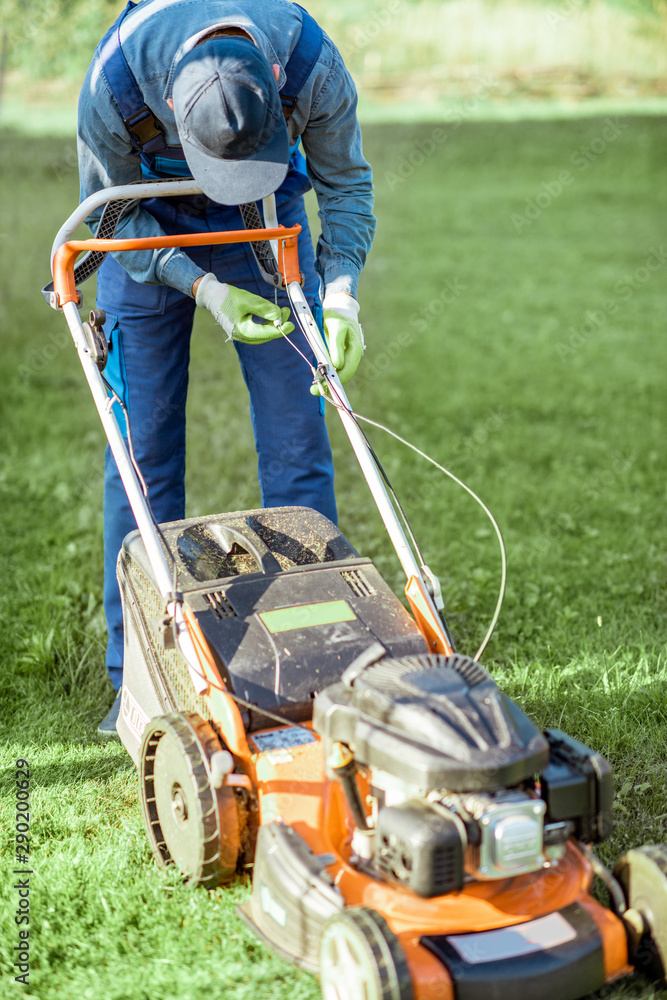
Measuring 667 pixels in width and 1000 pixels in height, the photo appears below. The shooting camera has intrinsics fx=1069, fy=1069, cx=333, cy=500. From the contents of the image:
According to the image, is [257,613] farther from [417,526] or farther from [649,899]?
[417,526]

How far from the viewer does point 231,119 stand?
87.1 inches

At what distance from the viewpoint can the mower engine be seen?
178cm

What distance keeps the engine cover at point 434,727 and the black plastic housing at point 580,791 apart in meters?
0.06

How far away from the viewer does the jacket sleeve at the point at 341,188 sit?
271 centimetres

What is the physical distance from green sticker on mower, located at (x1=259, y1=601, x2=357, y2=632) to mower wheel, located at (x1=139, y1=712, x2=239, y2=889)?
258mm

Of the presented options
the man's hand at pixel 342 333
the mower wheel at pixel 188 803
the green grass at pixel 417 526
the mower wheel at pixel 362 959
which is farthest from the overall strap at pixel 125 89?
the mower wheel at pixel 362 959

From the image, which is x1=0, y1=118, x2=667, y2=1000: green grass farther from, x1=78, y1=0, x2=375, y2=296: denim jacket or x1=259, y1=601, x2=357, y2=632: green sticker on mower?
x1=78, y1=0, x2=375, y2=296: denim jacket

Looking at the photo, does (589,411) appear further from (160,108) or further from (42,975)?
(42,975)

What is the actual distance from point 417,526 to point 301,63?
2.45 m

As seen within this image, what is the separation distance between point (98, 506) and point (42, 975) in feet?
9.73

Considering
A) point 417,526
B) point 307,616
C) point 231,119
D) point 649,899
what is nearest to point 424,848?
point 649,899

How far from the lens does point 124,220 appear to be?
108 inches

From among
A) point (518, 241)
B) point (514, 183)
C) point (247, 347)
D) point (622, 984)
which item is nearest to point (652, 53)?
point (514, 183)

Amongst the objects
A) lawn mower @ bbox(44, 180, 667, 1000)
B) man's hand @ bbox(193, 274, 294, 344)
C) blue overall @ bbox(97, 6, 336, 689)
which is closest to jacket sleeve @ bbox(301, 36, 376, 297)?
blue overall @ bbox(97, 6, 336, 689)
